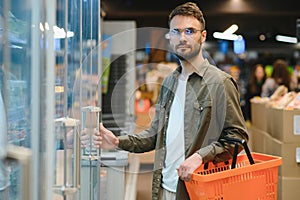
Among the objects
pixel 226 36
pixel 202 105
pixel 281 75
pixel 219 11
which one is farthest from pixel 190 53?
pixel 219 11

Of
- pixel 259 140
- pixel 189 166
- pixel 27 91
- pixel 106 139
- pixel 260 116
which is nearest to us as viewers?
pixel 27 91

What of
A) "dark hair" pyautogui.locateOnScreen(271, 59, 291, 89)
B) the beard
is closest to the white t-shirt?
the beard

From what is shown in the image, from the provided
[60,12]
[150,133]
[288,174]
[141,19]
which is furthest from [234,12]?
[60,12]

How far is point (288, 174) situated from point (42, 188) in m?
2.99

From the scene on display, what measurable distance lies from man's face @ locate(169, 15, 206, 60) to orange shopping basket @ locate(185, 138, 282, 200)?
423 mm

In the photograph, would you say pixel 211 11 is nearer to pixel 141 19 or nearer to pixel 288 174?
pixel 141 19

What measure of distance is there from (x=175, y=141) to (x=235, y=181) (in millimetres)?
335

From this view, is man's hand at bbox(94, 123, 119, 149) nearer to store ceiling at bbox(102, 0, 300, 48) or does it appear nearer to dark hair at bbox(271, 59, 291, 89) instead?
dark hair at bbox(271, 59, 291, 89)

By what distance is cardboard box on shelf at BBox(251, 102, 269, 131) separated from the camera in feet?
16.8

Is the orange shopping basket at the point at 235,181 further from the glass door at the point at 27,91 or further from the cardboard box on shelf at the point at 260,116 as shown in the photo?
the cardboard box on shelf at the point at 260,116

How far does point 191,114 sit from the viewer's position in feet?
7.34

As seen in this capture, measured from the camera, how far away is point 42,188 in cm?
143

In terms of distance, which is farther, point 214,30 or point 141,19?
point 141,19

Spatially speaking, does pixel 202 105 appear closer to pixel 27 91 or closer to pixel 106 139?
pixel 106 139
